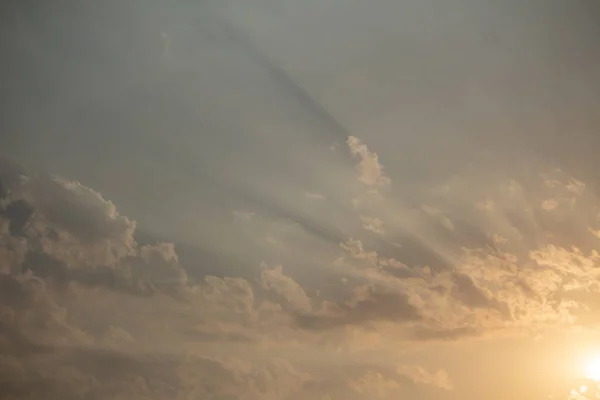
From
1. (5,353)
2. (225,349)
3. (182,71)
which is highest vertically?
(182,71)

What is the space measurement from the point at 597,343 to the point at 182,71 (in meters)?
8.87

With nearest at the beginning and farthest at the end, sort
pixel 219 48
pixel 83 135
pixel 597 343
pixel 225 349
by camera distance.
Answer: pixel 219 48
pixel 83 135
pixel 225 349
pixel 597 343

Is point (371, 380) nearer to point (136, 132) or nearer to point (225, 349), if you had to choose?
point (225, 349)

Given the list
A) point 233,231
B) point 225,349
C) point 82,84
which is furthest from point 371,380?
point 82,84

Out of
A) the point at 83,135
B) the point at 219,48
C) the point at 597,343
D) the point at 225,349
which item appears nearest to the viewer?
the point at 219,48

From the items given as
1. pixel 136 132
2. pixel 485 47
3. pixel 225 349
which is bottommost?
pixel 225 349

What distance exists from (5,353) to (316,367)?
Answer: 5087mm

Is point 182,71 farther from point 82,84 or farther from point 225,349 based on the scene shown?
point 225,349

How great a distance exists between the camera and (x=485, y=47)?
819 centimetres

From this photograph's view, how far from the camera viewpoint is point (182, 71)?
8.43 meters

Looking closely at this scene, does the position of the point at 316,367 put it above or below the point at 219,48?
below

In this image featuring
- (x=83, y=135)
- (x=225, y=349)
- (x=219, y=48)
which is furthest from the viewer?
(x=225, y=349)

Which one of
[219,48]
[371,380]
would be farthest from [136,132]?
[371,380]

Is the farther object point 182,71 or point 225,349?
point 225,349
